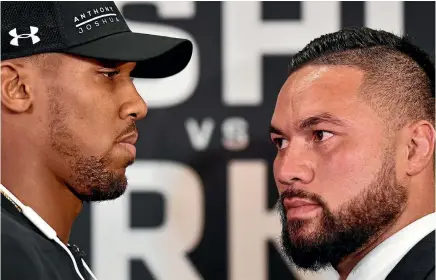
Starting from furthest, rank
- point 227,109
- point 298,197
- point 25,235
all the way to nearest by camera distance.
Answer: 1. point 227,109
2. point 298,197
3. point 25,235

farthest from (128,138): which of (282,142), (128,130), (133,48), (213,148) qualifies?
(213,148)

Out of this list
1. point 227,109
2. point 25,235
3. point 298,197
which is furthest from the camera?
point 227,109

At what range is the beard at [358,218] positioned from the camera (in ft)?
3.42

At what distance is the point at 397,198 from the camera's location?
41.2 inches

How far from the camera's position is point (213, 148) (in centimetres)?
157

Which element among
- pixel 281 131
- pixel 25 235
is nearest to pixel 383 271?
pixel 281 131

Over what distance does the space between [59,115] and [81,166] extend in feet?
0.26

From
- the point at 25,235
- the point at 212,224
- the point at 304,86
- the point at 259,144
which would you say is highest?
the point at 304,86

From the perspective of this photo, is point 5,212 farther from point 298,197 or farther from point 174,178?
point 174,178

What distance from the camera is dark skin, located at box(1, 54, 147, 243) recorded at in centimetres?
104

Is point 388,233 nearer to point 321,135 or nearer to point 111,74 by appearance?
point 321,135

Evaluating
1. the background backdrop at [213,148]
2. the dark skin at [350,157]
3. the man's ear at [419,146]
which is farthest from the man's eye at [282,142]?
the background backdrop at [213,148]

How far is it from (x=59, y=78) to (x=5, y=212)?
21 centimetres

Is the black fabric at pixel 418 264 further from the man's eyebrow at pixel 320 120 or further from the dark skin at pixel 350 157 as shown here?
the man's eyebrow at pixel 320 120
